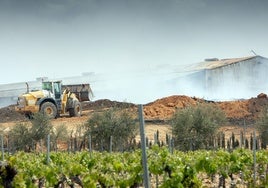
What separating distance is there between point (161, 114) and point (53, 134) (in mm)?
16784

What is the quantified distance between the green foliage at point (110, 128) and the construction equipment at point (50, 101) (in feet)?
20.4

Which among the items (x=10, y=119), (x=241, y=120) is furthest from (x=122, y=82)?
(x=241, y=120)

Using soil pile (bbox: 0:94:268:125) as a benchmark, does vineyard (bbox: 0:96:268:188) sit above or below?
below

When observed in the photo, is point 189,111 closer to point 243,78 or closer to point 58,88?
point 58,88

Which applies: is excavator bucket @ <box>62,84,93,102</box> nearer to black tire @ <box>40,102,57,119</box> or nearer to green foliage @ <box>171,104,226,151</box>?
black tire @ <box>40,102,57,119</box>

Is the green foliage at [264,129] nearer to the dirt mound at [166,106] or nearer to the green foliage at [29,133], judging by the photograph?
the green foliage at [29,133]

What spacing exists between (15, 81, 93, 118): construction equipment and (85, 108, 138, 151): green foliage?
622 cm

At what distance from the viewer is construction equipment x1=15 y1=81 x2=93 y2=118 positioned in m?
39.5

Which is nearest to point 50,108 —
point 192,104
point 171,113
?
point 171,113

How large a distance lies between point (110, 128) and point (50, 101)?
30.6 feet

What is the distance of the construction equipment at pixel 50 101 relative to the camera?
39.5m

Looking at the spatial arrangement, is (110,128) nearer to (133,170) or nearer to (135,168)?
(133,170)

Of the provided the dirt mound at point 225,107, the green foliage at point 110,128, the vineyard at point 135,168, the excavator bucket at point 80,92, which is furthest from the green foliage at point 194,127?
the excavator bucket at point 80,92

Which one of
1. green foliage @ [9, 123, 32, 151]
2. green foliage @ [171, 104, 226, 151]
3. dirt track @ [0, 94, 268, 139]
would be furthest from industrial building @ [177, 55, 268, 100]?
green foliage @ [9, 123, 32, 151]
